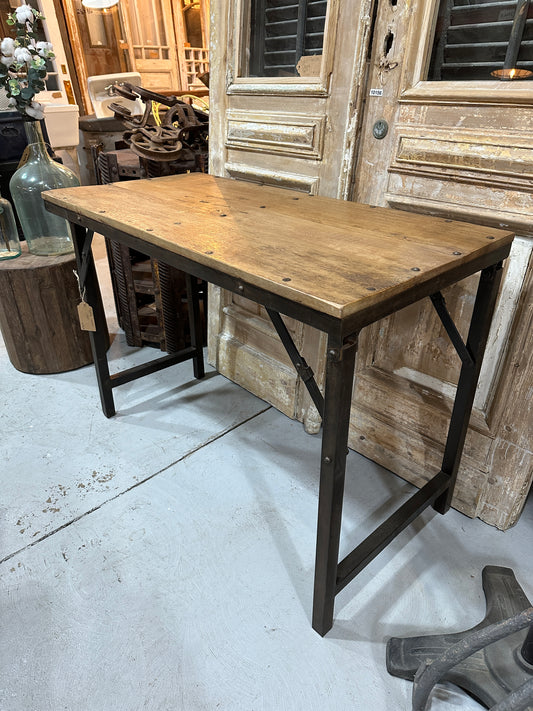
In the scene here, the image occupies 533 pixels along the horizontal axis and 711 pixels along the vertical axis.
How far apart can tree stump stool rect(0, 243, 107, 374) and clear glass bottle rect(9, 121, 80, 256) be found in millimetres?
102

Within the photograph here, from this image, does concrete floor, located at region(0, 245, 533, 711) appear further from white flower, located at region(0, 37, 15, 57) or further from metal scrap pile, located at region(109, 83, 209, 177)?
white flower, located at region(0, 37, 15, 57)

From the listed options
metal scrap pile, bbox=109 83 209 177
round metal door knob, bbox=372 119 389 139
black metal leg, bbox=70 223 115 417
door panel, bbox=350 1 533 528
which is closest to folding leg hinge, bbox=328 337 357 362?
door panel, bbox=350 1 533 528

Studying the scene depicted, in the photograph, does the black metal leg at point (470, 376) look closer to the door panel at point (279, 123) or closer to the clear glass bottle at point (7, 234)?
the door panel at point (279, 123)

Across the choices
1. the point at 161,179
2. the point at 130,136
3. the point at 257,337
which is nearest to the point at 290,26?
the point at 161,179

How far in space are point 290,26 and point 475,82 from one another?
2.51 ft

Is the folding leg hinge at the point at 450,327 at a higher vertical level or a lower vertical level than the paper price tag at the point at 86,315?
higher

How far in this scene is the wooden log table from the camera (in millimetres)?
830

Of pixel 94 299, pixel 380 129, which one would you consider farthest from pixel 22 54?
pixel 380 129

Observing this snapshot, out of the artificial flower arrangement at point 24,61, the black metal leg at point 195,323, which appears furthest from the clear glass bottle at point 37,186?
the black metal leg at point 195,323

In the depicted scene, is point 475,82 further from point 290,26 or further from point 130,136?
point 130,136

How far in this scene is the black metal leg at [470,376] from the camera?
1.17 m

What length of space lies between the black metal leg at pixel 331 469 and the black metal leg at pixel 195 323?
4.06ft

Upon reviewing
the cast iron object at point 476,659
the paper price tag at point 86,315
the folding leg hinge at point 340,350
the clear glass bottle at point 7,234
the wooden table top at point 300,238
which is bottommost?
the cast iron object at point 476,659

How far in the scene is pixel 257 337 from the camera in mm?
2023
